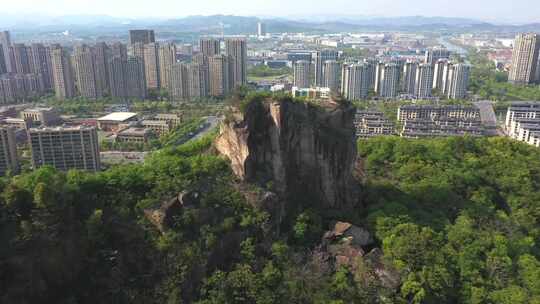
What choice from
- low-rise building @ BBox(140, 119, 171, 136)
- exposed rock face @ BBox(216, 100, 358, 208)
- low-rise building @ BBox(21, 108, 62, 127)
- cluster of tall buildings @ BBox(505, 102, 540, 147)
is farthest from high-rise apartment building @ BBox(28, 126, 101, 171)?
cluster of tall buildings @ BBox(505, 102, 540, 147)

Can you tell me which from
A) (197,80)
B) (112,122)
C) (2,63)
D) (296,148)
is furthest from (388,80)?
(2,63)

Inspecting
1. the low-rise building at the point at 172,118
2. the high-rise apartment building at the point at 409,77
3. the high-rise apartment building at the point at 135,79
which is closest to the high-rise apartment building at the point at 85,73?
the high-rise apartment building at the point at 135,79

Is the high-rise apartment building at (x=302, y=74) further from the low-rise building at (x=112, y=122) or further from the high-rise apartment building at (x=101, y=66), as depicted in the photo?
the low-rise building at (x=112, y=122)

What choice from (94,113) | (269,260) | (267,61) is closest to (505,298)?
(269,260)

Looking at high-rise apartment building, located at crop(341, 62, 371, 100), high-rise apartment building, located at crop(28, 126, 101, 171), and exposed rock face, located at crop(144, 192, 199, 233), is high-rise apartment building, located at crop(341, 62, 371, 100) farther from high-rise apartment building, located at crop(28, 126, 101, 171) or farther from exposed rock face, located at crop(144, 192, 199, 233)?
exposed rock face, located at crop(144, 192, 199, 233)

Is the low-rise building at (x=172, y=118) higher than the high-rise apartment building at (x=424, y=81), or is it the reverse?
the high-rise apartment building at (x=424, y=81)
